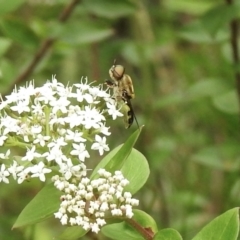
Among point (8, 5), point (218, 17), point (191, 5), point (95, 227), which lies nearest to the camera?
point (95, 227)

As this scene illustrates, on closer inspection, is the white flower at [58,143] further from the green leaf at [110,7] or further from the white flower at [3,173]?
the green leaf at [110,7]

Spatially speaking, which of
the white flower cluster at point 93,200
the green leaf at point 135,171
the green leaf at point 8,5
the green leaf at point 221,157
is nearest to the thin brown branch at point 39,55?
the green leaf at point 8,5

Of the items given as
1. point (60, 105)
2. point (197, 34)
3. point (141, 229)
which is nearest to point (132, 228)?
point (141, 229)

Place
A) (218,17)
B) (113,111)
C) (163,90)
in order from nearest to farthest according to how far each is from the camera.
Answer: (113,111), (218,17), (163,90)

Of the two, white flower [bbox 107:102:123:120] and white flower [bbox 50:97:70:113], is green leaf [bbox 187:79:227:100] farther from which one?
white flower [bbox 50:97:70:113]

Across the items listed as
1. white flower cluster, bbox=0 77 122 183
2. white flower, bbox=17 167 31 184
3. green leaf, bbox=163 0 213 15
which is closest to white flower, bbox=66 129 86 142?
white flower cluster, bbox=0 77 122 183

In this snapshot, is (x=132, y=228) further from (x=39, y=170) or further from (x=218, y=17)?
(x=218, y=17)

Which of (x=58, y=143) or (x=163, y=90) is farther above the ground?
(x=58, y=143)
